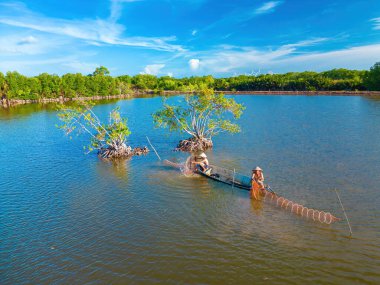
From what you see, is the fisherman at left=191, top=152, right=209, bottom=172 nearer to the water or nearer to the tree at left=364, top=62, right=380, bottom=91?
the water

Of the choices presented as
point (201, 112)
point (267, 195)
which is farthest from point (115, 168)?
point (267, 195)

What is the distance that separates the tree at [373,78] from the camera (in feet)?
306

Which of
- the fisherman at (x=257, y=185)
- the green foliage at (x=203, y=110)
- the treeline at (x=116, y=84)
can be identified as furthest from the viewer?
the treeline at (x=116, y=84)

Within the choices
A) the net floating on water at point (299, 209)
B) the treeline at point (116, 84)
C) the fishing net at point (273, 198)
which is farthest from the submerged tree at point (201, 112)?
the treeline at point (116, 84)

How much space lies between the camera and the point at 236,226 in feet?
54.1

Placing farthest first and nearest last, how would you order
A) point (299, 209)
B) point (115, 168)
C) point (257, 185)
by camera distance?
point (115, 168) < point (257, 185) < point (299, 209)

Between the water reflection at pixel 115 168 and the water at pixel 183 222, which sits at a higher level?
the water reflection at pixel 115 168

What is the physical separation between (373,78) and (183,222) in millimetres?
99635

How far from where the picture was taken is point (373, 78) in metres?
94.4

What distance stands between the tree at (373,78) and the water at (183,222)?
7505 centimetres

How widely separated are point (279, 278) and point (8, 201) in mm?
18655

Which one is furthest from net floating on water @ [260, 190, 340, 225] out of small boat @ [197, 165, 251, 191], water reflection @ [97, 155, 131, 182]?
water reflection @ [97, 155, 131, 182]

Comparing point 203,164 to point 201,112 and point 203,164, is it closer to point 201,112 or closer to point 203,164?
point 203,164

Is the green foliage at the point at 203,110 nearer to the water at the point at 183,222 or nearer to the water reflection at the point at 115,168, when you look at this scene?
the water at the point at 183,222
